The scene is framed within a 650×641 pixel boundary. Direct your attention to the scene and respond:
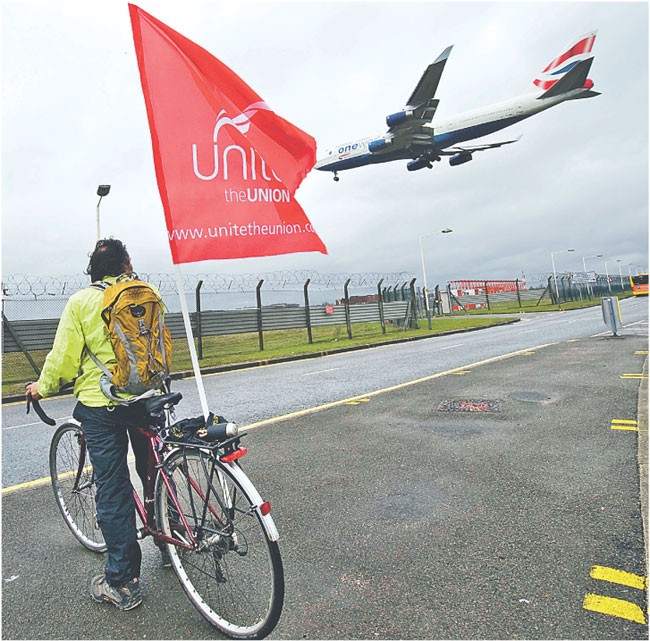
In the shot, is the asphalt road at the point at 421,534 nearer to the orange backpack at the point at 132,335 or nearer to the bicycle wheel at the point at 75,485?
the bicycle wheel at the point at 75,485

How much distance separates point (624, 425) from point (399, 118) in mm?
29880

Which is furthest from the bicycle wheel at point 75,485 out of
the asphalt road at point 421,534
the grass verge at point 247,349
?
the grass verge at point 247,349

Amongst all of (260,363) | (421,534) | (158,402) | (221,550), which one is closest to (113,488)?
(158,402)

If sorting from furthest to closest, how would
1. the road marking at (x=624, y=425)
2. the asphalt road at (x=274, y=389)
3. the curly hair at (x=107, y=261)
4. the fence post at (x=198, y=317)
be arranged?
the fence post at (x=198, y=317)
the asphalt road at (x=274, y=389)
the road marking at (x=624, y=425)
the curly hair at (x=107, y=261)

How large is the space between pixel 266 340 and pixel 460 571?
19.7 metres

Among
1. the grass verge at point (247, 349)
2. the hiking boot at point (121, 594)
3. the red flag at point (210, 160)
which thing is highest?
the red flag at point (210, 160)

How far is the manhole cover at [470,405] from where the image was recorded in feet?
21.0

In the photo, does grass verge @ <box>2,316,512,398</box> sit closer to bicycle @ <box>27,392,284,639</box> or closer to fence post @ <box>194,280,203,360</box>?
fence post @ <box>194,280,203,360</box>

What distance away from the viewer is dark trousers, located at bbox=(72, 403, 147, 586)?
263 cm

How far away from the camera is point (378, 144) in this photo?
32469 millimetres

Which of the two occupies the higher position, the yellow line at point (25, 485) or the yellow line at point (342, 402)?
the yellow line at point (25, 485)

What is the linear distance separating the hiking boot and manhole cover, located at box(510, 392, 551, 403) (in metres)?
5.59

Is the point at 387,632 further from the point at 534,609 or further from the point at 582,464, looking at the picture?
the point at 582,464

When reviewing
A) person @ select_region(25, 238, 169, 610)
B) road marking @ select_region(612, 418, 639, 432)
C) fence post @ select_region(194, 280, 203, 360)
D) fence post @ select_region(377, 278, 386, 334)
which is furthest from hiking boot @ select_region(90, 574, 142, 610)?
fence post @ select_region(377, 278, 386, 334)
